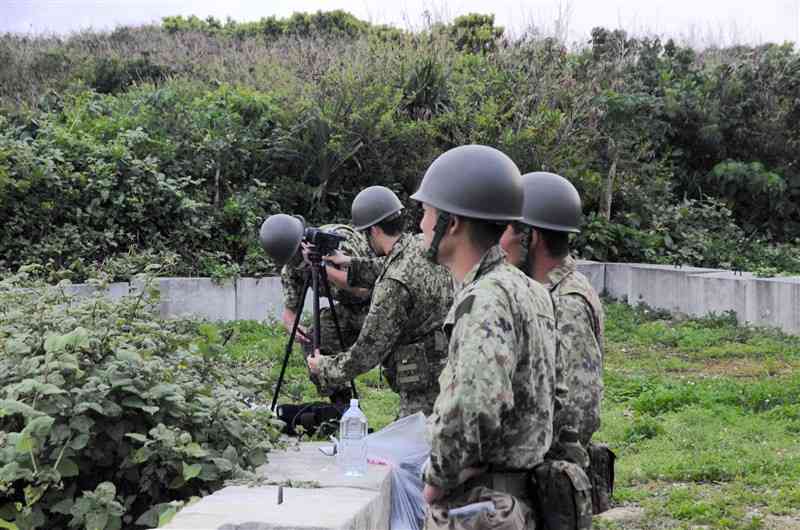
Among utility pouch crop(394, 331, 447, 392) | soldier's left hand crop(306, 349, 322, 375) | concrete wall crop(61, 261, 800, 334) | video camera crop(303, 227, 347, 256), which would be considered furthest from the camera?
concrete wall crop(61, 261, 800, 334)

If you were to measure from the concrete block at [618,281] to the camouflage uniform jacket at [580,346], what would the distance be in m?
10.7

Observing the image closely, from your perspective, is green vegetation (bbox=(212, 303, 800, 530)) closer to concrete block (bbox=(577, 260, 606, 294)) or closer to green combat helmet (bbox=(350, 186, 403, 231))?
concrete block (bbox=(577, 260, 606, 294))

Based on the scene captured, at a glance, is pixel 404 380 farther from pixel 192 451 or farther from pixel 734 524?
pixel 734 524

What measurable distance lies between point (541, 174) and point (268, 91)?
40.5 feet

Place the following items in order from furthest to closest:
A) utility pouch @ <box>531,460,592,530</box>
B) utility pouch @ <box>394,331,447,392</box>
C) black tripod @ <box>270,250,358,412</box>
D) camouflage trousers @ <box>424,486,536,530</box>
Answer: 1. black tripod @ <box>270,250,358,412</box>
2. utility pouch @ <box>394,331,447,392</box>
3. utility pouch @ <box>531,460,592,530</box>
4. camouflage trousers @ <box>424,486,536,530</box>

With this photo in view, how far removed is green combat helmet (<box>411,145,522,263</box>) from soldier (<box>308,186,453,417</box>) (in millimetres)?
1988

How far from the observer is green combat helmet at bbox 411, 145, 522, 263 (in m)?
3.52

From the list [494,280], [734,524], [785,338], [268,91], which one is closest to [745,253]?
[785,338]

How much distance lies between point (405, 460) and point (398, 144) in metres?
10.3

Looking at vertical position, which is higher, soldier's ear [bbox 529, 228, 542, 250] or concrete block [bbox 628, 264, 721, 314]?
soldier's ear [bbox 529, 228, 542, 250]

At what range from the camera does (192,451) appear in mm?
4871

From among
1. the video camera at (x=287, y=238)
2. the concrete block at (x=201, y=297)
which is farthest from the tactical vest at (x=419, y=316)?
the concrete block at (x=201, y=297)

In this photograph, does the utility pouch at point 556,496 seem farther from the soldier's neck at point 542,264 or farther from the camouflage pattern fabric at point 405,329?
the camouflage pattern fabric at point 405,329

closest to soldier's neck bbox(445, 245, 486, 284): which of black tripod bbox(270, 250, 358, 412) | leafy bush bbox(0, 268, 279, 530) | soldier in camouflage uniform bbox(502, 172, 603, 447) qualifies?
soldier in camouflage uniform bbox(502, 172, 603, 447)
